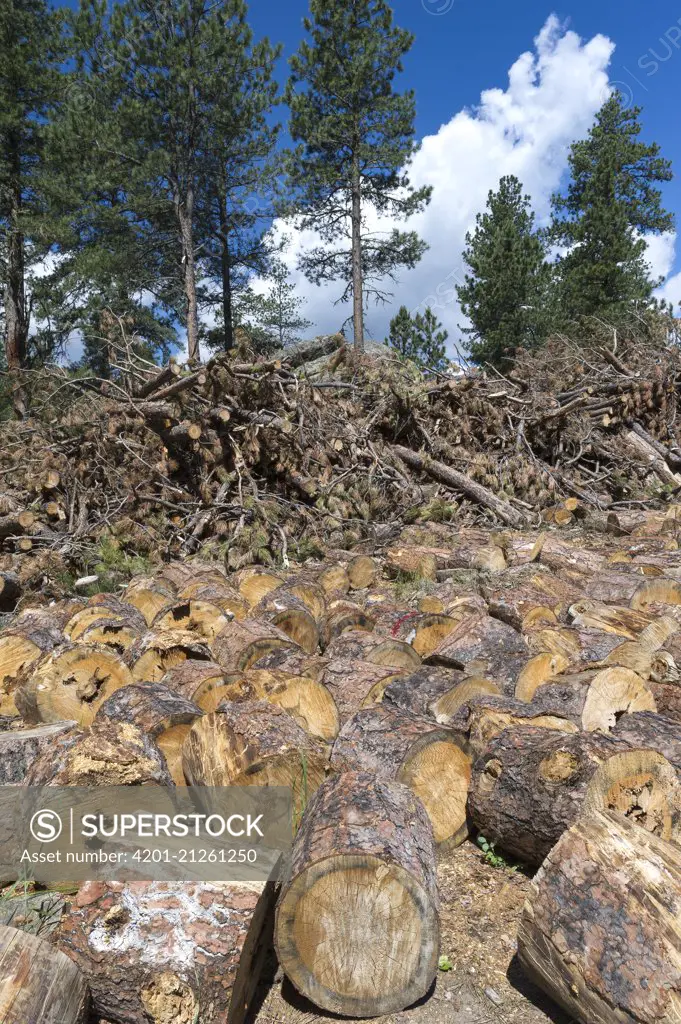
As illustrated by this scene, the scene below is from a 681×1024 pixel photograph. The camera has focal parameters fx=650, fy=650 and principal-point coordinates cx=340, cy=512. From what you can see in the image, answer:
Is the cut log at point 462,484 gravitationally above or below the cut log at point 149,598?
above

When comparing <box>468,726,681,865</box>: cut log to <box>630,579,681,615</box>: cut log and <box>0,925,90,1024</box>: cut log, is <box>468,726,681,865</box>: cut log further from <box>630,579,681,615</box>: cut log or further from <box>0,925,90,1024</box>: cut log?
<box>630,579,681,615</box>: cut log

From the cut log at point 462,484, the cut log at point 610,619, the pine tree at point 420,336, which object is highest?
the pine tree at point 420,336

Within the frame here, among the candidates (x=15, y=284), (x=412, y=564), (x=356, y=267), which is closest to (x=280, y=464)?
(x=412, y=564)

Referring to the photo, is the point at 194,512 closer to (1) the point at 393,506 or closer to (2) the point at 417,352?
(1) the point at 393,506

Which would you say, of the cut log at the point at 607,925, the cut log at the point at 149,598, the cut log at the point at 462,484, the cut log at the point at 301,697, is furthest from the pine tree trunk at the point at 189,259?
the cut log at the point at 607,925

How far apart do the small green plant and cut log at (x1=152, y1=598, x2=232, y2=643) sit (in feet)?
7.18

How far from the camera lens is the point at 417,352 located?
18.7 m

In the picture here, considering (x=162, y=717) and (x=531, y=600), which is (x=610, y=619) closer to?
(x=531, y=600)

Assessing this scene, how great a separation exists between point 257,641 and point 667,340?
1107 cm

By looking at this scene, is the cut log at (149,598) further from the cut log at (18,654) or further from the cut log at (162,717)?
the cut log at (162,717)

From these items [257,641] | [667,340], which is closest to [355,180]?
[667,340]

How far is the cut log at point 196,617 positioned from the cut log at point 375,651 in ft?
2.67

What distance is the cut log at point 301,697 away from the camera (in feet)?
9.86

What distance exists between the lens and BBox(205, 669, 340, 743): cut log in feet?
9.86
